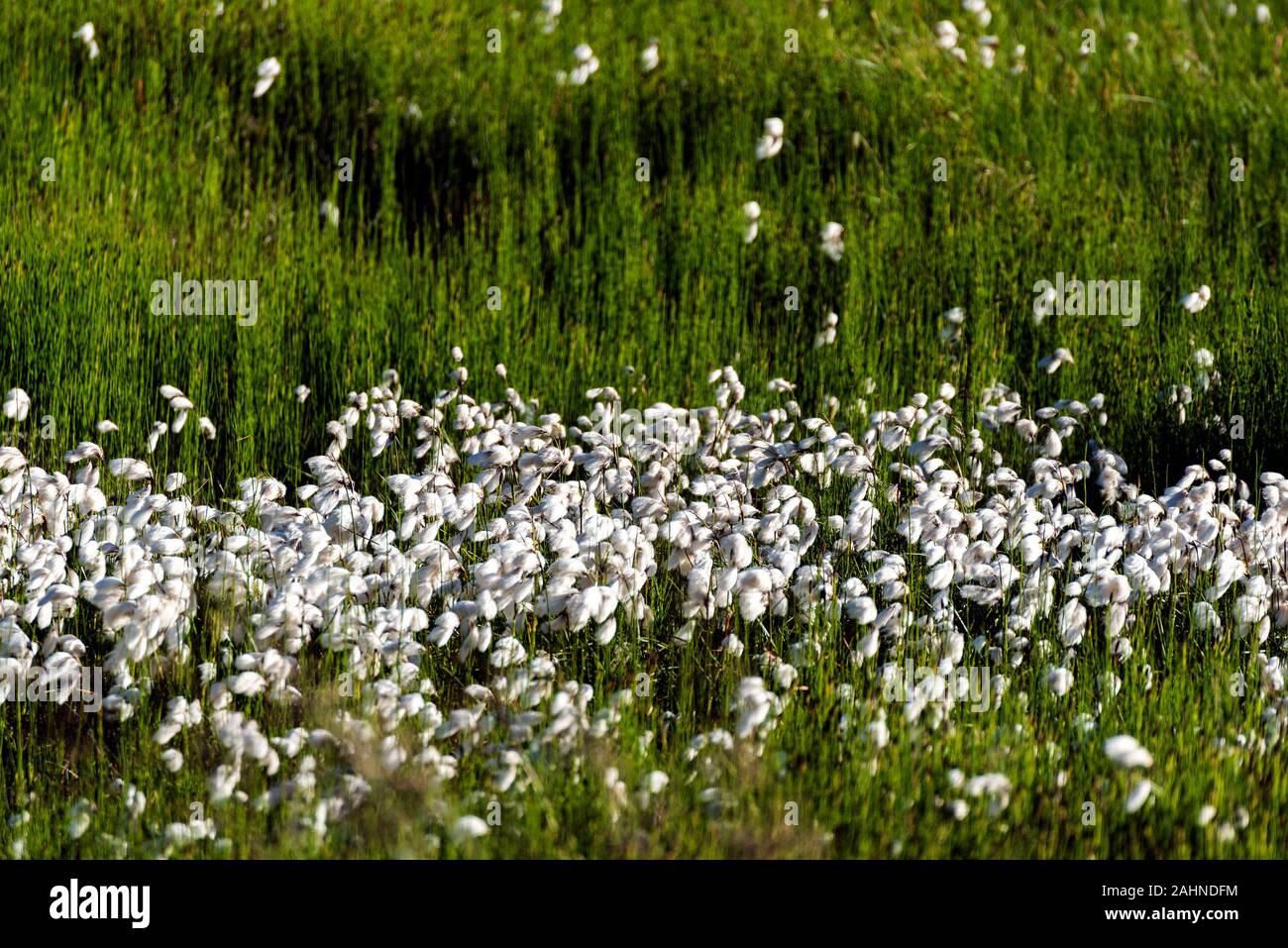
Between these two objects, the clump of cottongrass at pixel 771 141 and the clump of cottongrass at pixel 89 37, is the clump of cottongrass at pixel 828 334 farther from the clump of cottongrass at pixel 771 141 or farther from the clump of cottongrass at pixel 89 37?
the clump of cottongrass at pixel 89 37

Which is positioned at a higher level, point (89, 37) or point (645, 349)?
point (89, 37)

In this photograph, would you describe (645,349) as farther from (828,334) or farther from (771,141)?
(771,141)

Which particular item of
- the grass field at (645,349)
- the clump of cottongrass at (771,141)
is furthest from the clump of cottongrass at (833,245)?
the clump of cottongrass at (771,141)

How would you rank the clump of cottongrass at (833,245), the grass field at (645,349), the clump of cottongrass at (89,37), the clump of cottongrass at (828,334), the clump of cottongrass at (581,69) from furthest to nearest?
the clump of cottongrass at (89,37) → the clump of cottongrass at (581,69) → the clump of cottongrass at (833,245) → the clump of cottongrass at (828,334) → the grass field at (645,349)

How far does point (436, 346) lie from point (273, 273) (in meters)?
0.94

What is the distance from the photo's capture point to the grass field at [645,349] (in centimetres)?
356

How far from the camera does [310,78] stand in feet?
30.2

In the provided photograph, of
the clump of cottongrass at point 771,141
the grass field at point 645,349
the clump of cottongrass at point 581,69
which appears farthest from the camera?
the clump of cottongrass at point 581,69

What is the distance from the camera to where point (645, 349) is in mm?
6883

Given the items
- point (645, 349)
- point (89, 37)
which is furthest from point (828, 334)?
point (89, 37)

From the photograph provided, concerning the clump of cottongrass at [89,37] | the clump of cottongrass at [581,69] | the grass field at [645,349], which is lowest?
the grass field at [645,349]

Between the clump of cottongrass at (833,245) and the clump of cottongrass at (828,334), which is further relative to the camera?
the clump of cottongrass at (833,245)

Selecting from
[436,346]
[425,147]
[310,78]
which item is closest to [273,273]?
[436,346]
